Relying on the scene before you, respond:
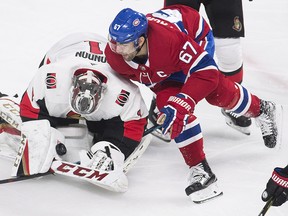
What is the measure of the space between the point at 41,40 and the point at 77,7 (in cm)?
55

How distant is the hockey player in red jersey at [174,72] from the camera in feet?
9.29

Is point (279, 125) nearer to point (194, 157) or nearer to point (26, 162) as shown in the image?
point (194, 157)

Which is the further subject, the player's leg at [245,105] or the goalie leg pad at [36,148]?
the player's leg at [245,105]

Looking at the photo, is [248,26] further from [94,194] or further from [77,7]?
[94,194]

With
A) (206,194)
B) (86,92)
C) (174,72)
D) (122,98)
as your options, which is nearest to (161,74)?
(174,72)

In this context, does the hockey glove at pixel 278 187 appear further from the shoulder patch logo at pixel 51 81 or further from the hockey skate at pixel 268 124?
the shoulder patch logo at pixel 51 81

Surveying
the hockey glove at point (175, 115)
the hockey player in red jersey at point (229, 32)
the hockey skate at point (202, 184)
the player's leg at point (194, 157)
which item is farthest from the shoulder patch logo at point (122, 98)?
the hockey player in red jersey at point (229, 32)

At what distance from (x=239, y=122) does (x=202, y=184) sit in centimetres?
66

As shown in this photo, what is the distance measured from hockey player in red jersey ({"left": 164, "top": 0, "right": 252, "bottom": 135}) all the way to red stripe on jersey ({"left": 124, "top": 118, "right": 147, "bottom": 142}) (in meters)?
0.57

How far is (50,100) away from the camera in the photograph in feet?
9.93

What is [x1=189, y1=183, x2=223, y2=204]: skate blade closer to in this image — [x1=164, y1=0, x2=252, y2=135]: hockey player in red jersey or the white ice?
the white ice

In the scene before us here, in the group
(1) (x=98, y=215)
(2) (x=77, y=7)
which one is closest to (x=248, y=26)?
(2) (x=77, y=7)

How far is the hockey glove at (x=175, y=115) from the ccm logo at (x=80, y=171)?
30cm

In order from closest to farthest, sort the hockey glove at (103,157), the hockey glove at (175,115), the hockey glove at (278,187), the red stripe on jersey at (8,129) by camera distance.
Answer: the hockey glove at (278,187)
the hockey glove at (175,115)
the hockey glove at (103,157)
the red stripe on jersey at (8,129)
